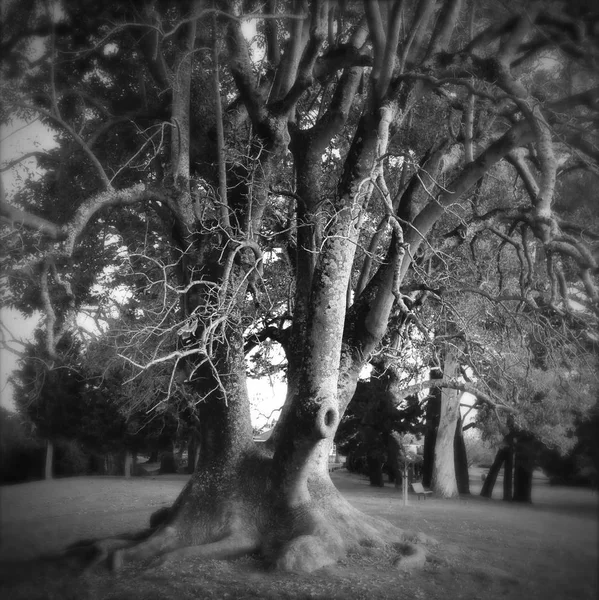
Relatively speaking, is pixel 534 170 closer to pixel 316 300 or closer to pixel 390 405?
pixel 316 300

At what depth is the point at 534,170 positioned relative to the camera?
6.57 meters

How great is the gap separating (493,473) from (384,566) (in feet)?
14.0

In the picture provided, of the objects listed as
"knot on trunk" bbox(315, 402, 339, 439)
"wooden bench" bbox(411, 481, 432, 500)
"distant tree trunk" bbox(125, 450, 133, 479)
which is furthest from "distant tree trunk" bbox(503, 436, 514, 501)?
"distant tree trunk" bbox(125, 450, 133, 479)

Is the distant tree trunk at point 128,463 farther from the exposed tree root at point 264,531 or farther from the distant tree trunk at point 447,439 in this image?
the distant tree trunk at point 447,439

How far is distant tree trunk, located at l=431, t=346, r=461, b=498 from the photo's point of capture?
8305 mm

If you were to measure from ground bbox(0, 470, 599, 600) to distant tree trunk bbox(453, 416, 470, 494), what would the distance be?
2431mm

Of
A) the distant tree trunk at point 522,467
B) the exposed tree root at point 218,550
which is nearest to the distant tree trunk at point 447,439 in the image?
the distant tree trunk at point 522,467

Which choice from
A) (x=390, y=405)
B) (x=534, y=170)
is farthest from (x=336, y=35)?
(x=390, y=405)

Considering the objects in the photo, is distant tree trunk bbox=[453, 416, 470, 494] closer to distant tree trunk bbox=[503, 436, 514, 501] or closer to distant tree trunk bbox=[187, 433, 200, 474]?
distant tree trunk bbox=[503, 436, 514, 501]

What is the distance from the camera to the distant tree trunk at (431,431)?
360 inches

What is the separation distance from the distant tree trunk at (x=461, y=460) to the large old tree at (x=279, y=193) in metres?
1.75

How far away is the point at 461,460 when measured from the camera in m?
9.96

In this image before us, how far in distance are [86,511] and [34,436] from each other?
7.05 feet

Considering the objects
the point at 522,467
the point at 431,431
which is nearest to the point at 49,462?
the point at 522,467
